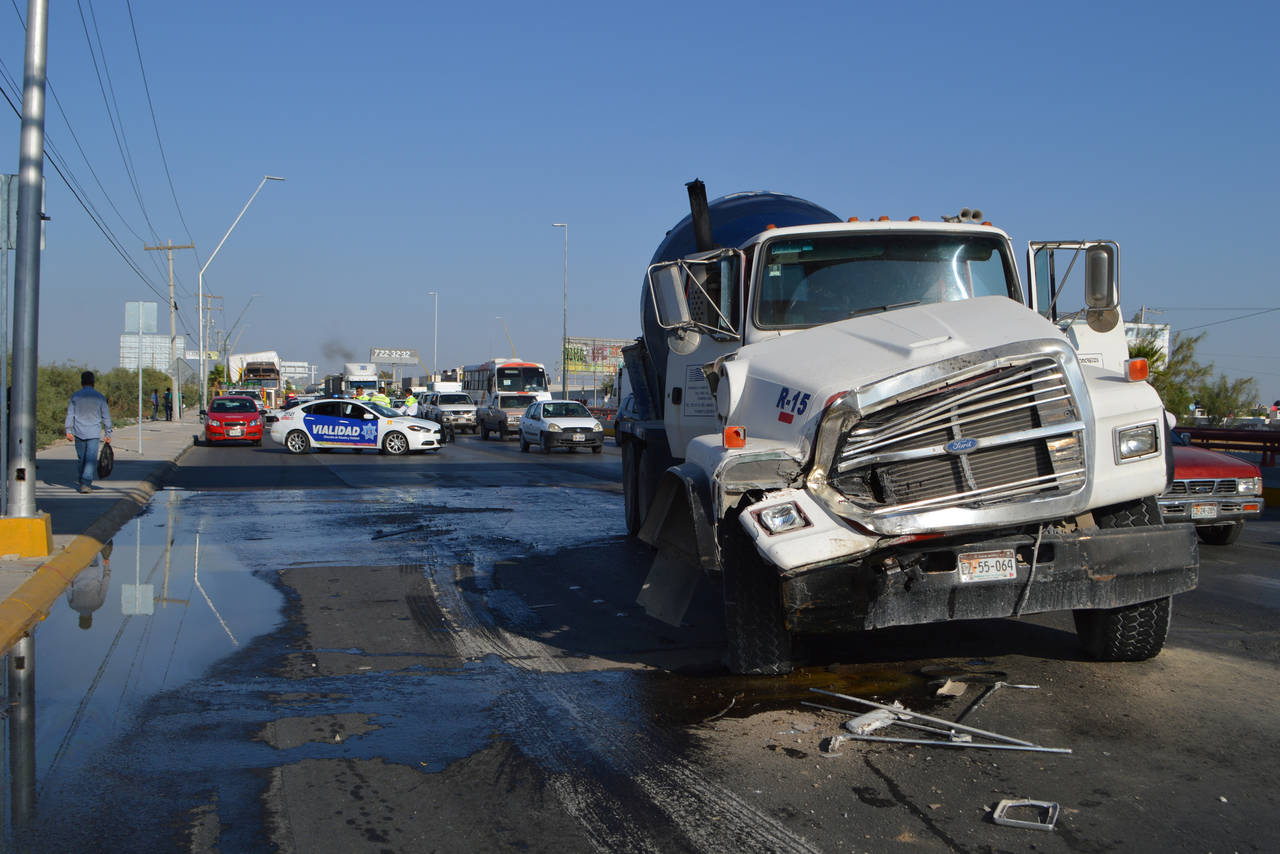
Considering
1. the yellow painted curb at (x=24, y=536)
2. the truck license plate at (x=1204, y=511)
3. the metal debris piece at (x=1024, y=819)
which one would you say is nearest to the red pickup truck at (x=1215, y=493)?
the truck license plate at (x=1204, y=511)

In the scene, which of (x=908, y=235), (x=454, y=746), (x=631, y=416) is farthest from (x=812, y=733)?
(x=631, y=416)

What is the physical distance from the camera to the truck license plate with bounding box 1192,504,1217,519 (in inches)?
450

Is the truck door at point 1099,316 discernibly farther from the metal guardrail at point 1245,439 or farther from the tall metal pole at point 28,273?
the metal guardrail at point 1245,439

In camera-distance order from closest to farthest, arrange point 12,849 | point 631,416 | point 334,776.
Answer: point 12,849 → point 334,776 → point 631,416

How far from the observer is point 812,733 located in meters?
5.21

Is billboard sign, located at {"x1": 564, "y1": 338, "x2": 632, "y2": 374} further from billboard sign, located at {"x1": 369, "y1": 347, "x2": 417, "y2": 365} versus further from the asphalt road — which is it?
the asphalt road

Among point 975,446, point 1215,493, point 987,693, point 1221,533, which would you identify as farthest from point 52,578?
point 1221,533

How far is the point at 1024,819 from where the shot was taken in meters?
4.12

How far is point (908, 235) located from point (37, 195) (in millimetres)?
8131

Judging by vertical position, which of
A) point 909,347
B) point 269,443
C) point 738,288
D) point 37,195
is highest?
point 37,195

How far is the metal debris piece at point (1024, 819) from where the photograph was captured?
13.3 feet

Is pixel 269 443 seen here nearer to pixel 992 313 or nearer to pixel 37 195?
pixel 37 195

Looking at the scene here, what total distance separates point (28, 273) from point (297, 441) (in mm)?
21169

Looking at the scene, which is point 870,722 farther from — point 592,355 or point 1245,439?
point 592,355
